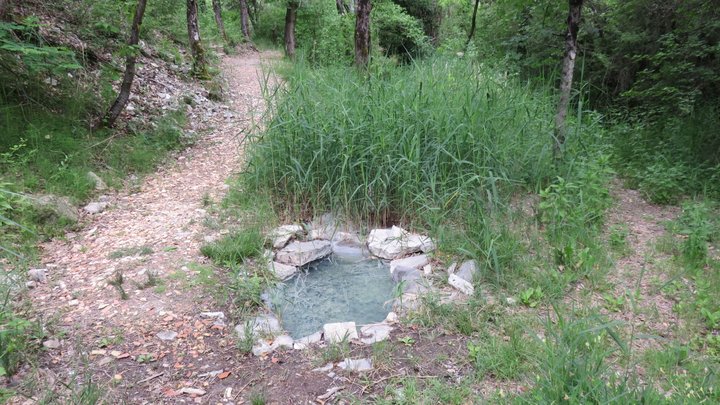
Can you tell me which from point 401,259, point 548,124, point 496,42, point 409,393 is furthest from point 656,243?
point 496,42

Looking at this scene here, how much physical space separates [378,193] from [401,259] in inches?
30.6

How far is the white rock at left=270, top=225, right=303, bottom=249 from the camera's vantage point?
443 cm

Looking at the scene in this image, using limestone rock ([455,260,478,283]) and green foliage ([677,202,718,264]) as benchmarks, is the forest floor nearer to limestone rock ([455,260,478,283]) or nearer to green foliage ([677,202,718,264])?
green foliage ([677,202,718,264])

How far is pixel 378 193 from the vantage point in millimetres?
4676

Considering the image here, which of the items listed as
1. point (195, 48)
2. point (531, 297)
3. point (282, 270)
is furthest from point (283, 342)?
point (195, 48)

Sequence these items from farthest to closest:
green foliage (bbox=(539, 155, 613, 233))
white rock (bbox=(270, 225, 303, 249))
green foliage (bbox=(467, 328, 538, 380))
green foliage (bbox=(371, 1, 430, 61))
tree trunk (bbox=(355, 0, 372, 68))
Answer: green foliage (bbox=(371, 1, 430, 61)) → tree trunk (bbox=(355, 0, 372, 68)) → white rock (bbox=(270, 225, 303, 249)) → green foliage (bbox=(539, 155, 613, 233)) → green foliage (bbox=(467, 328, 538, 380))

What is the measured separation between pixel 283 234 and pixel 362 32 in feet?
11.3

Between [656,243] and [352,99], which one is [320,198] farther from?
[656,243]

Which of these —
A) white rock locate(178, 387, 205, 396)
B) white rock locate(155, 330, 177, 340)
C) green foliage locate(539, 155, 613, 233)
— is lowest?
white rock locate(178, 387, 205, 396)

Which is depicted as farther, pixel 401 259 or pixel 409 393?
pixel 401 259

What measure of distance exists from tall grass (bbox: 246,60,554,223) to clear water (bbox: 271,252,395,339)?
620mm

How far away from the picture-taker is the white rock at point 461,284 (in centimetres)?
354

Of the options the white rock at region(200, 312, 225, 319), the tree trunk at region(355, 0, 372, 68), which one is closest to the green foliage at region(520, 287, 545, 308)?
the white rock at region(200, 312, 225, 319)

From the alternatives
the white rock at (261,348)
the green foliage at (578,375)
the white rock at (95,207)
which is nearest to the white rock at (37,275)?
the white rock at (95,207)
